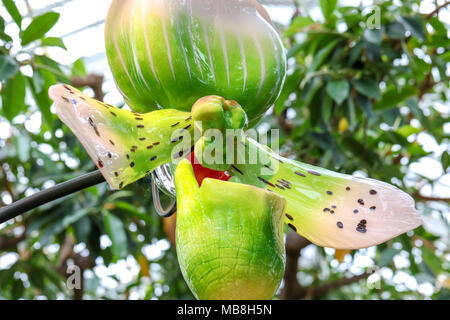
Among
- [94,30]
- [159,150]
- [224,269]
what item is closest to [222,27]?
[159,150]

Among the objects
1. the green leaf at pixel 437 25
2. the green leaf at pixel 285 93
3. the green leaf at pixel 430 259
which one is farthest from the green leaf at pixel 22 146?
the green leaf at pixel 430 259

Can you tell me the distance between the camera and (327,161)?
1.91m

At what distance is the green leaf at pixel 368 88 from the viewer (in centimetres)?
174

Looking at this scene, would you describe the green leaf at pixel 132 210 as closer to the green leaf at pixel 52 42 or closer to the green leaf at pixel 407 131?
the green leaf at pixel 52 42

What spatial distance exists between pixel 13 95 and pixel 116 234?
2.25 feet

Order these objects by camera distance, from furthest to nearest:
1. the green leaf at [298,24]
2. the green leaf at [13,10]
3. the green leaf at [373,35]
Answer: the green leaf at [298,24] < the green leaf at [373,35] < the green leaf at [13,10]

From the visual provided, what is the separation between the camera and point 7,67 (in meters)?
1.34

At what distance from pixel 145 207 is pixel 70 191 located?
6.12ft

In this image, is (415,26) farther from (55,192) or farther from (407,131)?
(55,192)

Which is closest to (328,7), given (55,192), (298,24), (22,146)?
(298,24)

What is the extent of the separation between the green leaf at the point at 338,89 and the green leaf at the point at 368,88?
0.15 feet

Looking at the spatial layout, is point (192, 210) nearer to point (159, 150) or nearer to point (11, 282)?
point (159, 150)

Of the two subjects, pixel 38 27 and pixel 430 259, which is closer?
pixel 38 27

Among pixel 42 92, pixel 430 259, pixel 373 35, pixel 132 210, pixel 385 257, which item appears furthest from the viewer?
pixel 430 259
